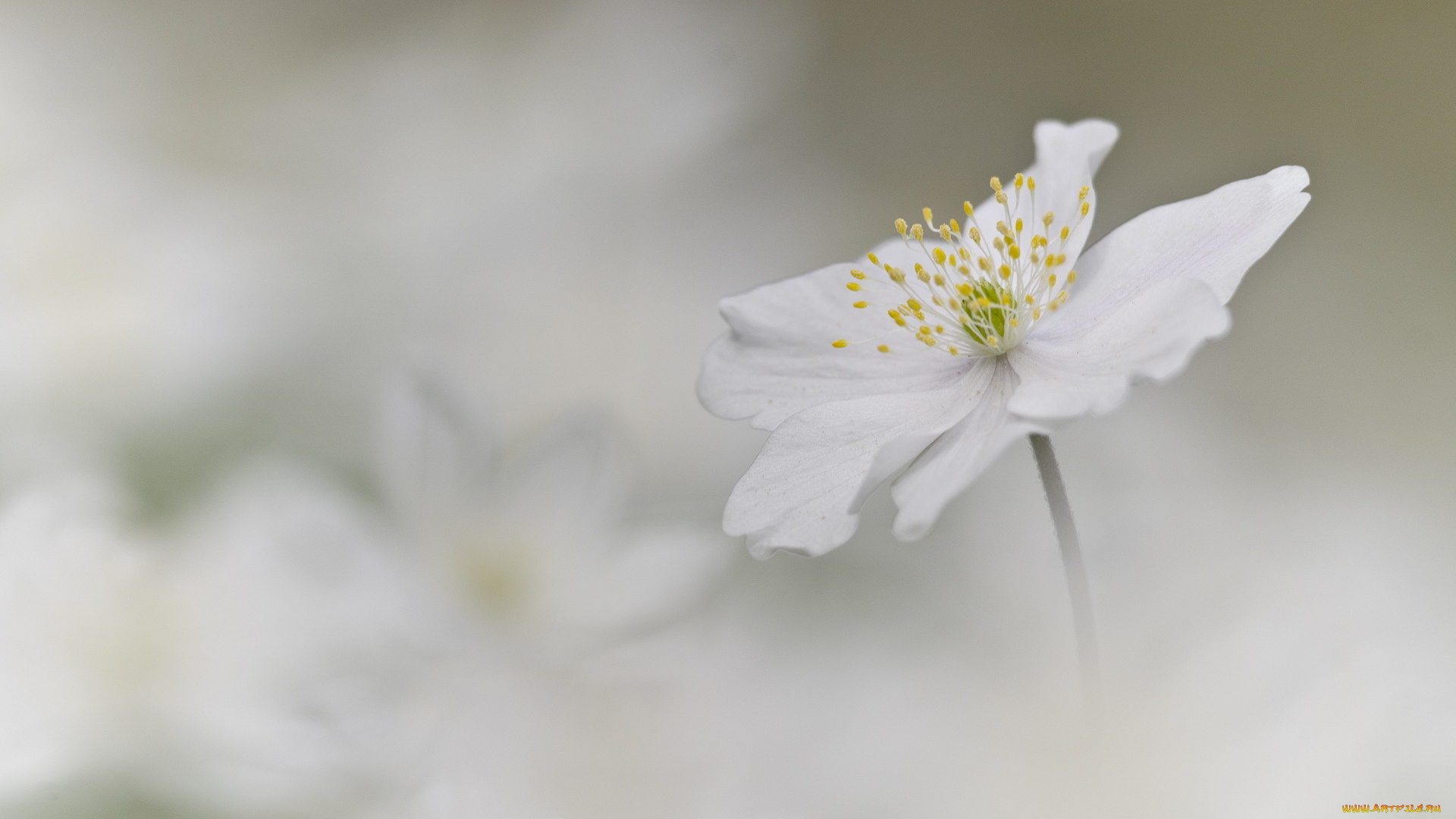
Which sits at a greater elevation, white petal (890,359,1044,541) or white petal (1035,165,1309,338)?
white petal (1035,165,1309,338)

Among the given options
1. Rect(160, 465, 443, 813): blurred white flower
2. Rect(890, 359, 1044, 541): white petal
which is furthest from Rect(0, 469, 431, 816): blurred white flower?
Rect(890, 359, 1044, 541): white petal

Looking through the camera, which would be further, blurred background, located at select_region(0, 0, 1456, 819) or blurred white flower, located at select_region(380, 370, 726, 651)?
blurred white flower, located at select_region(380, 370, 726, 651)

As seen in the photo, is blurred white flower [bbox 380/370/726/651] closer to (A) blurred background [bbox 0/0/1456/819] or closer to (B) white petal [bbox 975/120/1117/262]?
(A) blurred background [bbox 0/0/1456/819]

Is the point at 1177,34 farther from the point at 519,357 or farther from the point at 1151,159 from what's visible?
the point at 519,357

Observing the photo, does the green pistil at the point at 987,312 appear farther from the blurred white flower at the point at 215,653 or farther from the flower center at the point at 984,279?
the blurred white flower at the point at 215,653

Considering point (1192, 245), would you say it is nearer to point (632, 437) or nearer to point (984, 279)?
point (984, 279)

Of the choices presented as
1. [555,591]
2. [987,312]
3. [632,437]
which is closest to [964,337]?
[987,312]

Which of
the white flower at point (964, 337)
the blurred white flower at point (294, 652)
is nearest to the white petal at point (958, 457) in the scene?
A: the white flower at point (964, 337)
